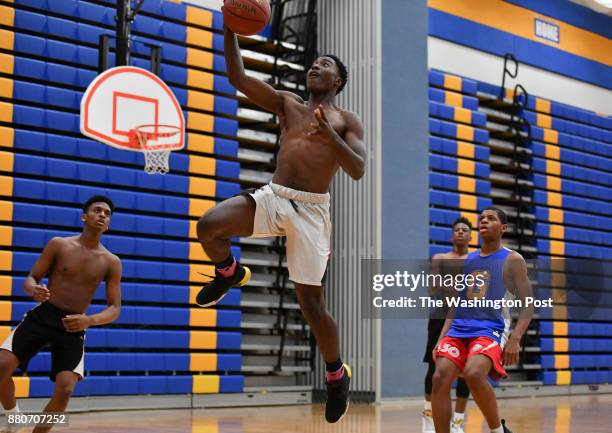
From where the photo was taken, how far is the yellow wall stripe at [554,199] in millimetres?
15281

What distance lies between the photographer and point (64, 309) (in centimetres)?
651

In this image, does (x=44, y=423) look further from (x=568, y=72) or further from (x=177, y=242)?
(x=568, y=72)

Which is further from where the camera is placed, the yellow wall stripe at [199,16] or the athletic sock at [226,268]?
the yellow wall stripe at [199,16]

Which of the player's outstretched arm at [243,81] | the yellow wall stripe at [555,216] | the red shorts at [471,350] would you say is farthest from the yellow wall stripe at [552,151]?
the player's outstretched arm at [243,81]

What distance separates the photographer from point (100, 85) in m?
9.24

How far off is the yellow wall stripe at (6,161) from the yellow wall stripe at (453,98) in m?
6.92

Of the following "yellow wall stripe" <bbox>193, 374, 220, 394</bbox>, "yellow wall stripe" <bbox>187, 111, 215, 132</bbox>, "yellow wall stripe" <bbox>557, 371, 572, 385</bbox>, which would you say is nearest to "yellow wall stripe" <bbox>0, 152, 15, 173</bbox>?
"yellow wall stripe" <bbox>187, 111, 215, 132</bbox>

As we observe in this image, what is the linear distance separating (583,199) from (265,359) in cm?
728

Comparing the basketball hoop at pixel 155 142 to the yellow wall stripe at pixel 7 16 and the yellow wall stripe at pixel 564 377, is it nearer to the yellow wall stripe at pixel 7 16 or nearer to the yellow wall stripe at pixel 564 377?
the yellow wall stripe at pixel 7 16

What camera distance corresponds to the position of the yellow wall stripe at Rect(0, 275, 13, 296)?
909 cm

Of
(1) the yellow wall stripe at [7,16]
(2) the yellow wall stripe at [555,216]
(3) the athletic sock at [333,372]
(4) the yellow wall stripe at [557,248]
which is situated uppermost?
(1) the yellow wall stripe at [7,16]

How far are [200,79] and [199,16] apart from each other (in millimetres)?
777

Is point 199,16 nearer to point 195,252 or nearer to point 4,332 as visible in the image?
point 195,252

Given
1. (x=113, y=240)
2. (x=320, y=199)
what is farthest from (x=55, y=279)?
(x=113, y=240)
